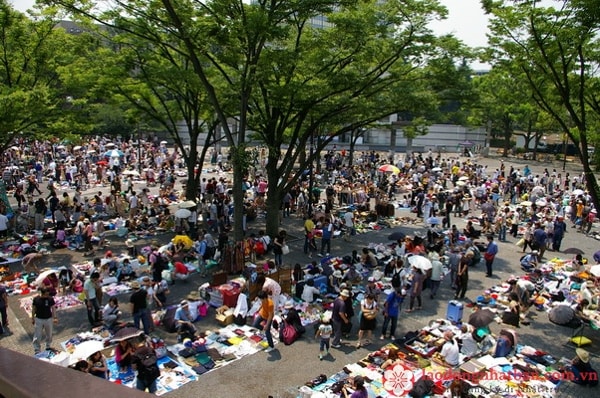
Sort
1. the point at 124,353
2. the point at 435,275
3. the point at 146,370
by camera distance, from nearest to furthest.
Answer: the point at 146,370, the point at 124,353, the point at 435,275

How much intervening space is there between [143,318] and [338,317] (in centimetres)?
442

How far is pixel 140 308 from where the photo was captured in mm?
10289

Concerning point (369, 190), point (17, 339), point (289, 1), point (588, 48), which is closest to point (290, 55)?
point (289, 1)

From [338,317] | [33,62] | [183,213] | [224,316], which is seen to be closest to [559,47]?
[338,317]

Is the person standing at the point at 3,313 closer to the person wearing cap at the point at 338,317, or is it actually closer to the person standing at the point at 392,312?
the person wearing cap at the point at 338,317

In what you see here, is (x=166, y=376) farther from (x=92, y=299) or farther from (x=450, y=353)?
(x=450, y=353)

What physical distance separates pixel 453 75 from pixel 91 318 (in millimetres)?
13879

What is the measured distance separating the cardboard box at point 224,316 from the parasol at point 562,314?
8.28 metres

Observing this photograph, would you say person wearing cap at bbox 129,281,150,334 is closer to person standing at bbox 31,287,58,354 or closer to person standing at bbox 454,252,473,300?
person standing at bbox 31,287,58,354

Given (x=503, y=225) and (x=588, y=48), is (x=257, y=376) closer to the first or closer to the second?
(x=588, y=48)

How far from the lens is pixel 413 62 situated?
1652 cm

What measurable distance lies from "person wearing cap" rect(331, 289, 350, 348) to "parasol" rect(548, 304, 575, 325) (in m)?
5.66

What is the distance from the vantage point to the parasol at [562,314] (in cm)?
1163

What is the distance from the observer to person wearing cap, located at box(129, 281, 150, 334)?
10172 millimetres
